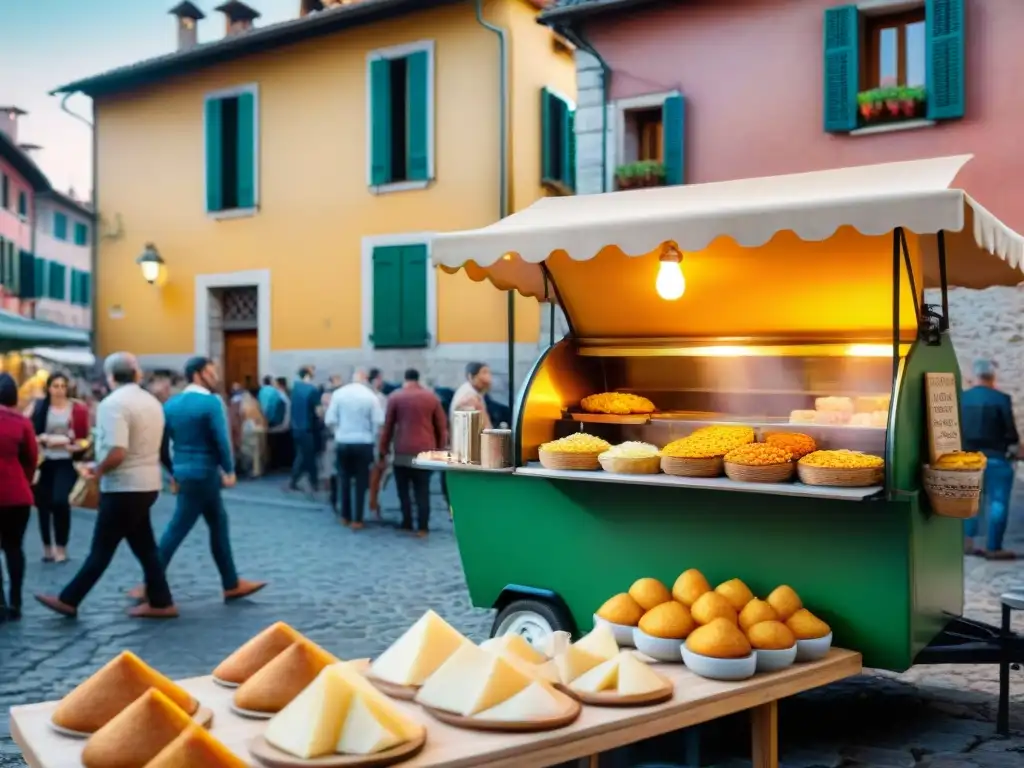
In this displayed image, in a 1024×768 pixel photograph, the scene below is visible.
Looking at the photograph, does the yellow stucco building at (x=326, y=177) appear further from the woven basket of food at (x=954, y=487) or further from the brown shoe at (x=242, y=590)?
the woven basket of food at (x=954, y=487)

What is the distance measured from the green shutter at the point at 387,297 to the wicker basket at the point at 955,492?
1283cm

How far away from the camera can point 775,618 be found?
14.7ft

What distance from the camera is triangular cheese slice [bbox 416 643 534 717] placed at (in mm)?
3436

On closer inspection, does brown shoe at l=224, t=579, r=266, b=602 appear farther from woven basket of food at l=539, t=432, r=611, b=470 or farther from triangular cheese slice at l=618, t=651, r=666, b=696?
triangular cheese slice at l=618, t=651, r=666, b=696

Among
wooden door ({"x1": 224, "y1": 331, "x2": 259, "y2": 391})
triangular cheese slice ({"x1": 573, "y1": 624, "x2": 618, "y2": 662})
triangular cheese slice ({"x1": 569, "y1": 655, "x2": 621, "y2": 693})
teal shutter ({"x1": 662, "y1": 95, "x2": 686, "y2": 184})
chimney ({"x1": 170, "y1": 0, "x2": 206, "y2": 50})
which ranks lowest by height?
triangular cheese slice ({"x1": 569, "y1": 655, "x2": 621, "y2": 693})

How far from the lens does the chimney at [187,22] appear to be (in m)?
20.6

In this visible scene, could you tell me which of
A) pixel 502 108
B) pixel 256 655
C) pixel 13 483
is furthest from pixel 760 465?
pixel 502 108

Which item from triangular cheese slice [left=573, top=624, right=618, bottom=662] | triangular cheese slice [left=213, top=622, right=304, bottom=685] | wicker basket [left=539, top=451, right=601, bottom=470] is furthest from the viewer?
wicker basket [left=539, top=451, right=601, bottom=470]

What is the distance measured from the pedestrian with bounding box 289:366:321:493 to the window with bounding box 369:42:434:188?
3.78 meters

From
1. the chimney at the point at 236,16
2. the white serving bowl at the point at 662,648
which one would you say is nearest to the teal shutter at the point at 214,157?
the chimney at the point at 236,16

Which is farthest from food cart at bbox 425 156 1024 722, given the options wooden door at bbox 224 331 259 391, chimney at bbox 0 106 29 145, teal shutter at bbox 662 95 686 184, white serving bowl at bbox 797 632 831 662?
chimney at bbox 0 106 29 145

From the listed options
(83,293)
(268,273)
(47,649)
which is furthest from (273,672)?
(83,293)

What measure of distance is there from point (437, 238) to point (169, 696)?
9.20 ft

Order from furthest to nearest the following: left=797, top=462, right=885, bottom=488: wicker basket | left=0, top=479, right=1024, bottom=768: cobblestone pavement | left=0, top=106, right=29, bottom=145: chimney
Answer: left=0, top=106, right=29, bottom=145: chimney → left=0, top=479, right=1024, bottom=768: cobblestone pavement → left=797, top=462, right=885, bottom=488: wicker basket
